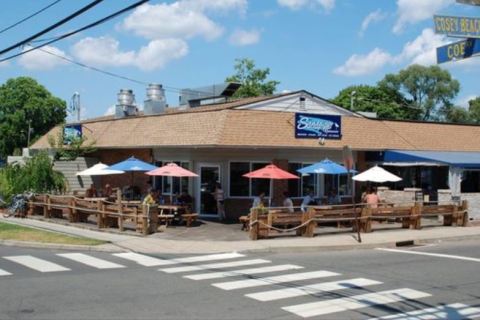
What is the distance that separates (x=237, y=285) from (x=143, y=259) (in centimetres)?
415

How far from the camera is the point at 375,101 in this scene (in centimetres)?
7075

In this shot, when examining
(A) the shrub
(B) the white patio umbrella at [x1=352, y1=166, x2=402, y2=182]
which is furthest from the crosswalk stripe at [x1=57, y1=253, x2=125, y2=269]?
(A) the shrub

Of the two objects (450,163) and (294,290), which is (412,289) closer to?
(294,290)

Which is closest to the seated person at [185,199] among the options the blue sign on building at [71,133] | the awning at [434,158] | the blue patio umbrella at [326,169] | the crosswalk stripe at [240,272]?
the blue patio umbrella at [326,169]

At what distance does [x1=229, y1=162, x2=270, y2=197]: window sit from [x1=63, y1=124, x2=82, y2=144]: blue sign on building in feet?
34.5

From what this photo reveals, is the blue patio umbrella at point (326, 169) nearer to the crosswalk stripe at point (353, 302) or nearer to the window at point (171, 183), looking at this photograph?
the window at point (171, 183)

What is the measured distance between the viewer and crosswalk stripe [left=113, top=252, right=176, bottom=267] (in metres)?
14.3

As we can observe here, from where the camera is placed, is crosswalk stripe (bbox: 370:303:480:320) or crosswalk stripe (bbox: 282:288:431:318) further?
crosswalk stripe (bbox: 282:288:431:318)

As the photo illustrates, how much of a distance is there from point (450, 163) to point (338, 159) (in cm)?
471

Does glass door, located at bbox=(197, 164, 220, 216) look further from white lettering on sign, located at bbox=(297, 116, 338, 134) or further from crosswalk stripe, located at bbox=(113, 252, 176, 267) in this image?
crosswalk stripe, located at bbox=(113, 252, 176, 267)

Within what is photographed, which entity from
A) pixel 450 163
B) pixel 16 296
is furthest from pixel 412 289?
pixel 450 163

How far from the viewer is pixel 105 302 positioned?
9.78 metres

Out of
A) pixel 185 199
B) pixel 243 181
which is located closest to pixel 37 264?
pixel 185 199

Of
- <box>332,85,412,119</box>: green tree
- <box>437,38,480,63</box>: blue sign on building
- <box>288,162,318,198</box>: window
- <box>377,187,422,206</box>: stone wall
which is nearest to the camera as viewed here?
<box>437,38,480,63</box>: blue sign on building
